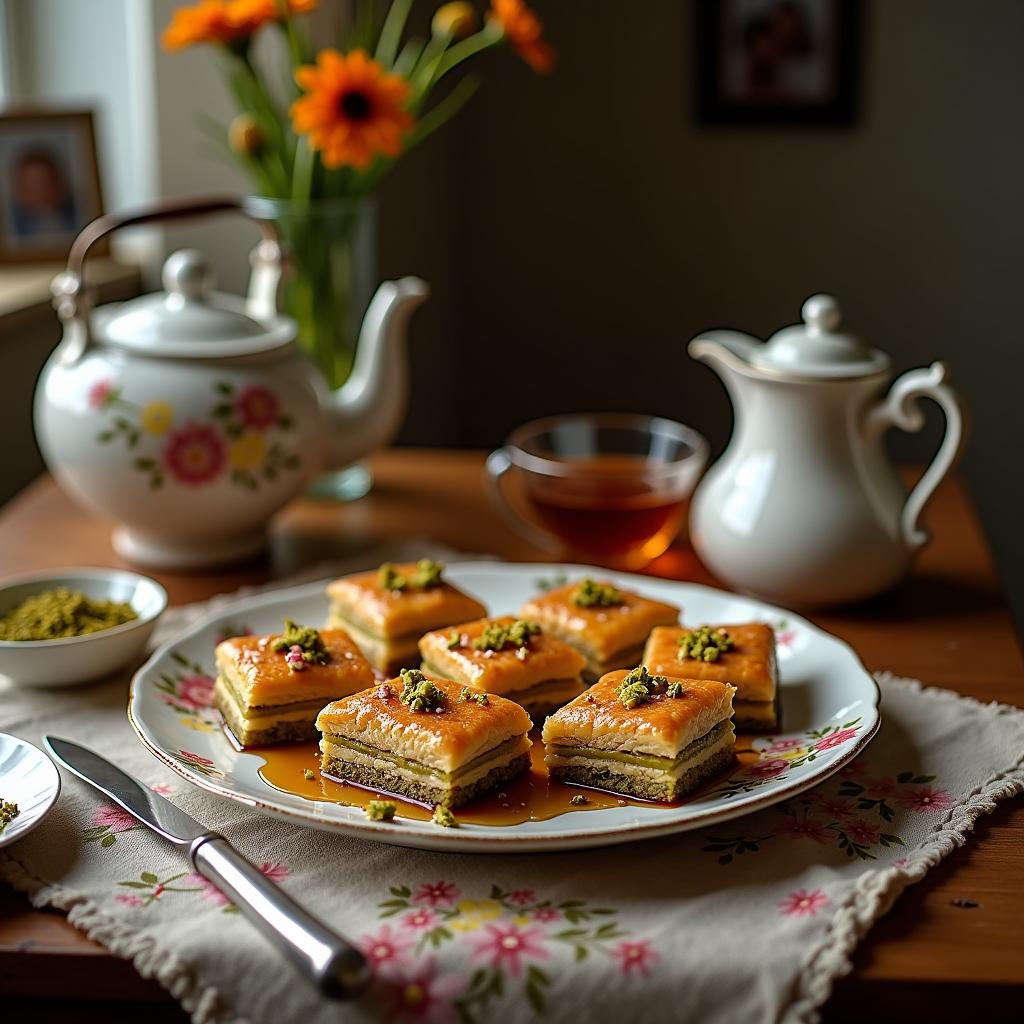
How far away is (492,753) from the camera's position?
1.21 metres

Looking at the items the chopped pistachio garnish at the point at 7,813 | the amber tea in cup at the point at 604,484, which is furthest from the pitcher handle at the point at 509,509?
the chopped pistachio garnish at the point at 7,813

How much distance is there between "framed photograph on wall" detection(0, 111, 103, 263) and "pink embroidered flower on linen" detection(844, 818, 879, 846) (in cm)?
218

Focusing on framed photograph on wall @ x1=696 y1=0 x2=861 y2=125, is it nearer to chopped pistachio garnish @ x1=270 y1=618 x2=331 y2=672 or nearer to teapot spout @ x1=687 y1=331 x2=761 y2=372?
teapot spout @ x1=687 y1=331 x2=761 y2=372

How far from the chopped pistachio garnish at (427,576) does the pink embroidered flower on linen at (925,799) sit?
601 millimetres

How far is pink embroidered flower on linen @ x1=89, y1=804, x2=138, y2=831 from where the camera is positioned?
121 cm

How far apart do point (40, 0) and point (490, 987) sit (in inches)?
102

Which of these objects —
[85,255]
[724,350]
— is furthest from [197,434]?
[724,350]

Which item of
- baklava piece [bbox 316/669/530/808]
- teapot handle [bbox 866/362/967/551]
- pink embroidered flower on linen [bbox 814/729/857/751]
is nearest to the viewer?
baklava piece [bbox 316/669/530/808]

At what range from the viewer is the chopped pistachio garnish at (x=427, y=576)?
156cm

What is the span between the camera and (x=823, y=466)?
5.56ft

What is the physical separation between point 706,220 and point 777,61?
48cm

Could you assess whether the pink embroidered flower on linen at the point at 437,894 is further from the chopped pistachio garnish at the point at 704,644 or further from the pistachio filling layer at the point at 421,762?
the chopped pistachio garnish at the point at 704,644

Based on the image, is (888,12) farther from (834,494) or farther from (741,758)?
(741,758)

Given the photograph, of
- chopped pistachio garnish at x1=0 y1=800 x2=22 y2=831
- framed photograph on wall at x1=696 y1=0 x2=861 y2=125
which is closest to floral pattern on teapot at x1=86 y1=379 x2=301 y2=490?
chopped pistachio garnish at x1=0 y1=800 x2=22 y2=831
